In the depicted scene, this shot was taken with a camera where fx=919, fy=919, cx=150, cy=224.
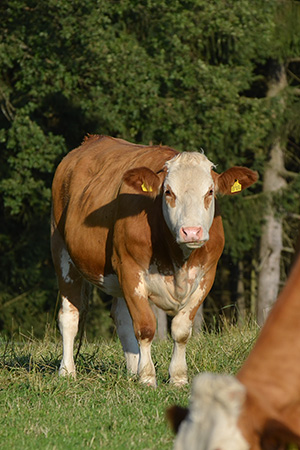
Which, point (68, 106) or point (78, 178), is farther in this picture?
point (68, 106)

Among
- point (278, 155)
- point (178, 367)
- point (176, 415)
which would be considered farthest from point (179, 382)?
point (278, 155)

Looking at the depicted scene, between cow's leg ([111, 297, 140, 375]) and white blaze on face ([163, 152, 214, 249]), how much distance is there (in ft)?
4.91

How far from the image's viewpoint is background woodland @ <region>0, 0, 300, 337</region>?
53.7 ft

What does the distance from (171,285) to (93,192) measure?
4.73 ft

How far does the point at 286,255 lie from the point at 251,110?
7.36 m

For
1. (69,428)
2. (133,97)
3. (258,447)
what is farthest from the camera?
(133,97)

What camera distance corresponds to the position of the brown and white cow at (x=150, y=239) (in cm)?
688

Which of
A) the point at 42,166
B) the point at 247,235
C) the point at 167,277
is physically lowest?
the point at 247,235

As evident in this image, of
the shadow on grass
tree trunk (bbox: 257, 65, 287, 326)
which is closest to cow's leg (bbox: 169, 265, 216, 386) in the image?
the shadow on grass

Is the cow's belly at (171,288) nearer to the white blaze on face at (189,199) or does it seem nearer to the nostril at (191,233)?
the white blaze on face at (189,199)

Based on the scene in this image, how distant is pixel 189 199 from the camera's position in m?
6.77

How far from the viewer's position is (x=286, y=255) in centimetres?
2470

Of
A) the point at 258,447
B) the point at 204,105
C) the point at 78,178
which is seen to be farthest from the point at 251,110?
the point at 258,447

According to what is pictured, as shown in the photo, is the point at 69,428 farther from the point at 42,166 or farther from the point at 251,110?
the point at 251,110
